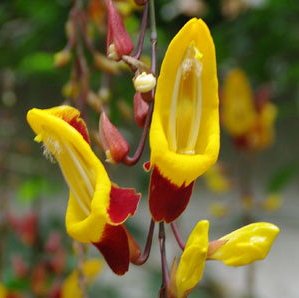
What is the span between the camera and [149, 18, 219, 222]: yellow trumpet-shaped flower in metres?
0.42

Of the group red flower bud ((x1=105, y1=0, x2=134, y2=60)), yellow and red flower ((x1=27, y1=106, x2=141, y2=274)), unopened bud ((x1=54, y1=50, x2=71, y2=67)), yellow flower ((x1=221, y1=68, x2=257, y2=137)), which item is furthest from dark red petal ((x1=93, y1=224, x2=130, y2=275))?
yellow flower ((x1=221, y1=68, x2=257, y2=137))

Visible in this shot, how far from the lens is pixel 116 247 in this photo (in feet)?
1.52

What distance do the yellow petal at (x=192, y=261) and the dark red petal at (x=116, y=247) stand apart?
38mm

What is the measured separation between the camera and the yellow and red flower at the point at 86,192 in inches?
17.2

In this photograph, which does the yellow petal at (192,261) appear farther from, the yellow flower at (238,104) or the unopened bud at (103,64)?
the yellow flower at (238,104)

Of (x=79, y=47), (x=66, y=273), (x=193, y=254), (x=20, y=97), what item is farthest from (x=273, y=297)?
(x=193, y=254)

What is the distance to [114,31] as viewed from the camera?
0.48 metres

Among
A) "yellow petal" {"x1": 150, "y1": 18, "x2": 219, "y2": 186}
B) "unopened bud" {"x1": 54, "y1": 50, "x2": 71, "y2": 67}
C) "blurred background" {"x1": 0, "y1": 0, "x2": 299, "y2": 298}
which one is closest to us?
"yellow petal" {"x1": 150, "y1": 18, "x2": 219, "y2": 186}

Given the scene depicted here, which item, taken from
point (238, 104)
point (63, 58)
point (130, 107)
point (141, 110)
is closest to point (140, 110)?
point (141, 110)

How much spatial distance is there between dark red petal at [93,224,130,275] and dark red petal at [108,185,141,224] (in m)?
0.01

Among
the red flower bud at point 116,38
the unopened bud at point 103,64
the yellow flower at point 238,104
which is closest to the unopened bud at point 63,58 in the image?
the unopened bud at point 103,64

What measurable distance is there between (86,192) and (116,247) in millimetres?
37

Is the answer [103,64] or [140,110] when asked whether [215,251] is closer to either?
[140,110]

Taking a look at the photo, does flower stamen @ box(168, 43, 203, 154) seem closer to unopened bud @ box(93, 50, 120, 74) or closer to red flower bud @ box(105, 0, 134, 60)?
red flower bud @ box(105, 0, 134, 60)
